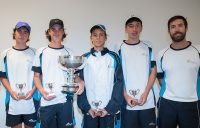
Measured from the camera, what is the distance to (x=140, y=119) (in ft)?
7.25

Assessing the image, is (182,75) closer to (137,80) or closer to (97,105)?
(137,80)

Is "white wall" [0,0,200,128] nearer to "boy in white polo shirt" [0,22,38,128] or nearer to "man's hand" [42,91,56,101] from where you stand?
"boy in white polo shirt" [0,22,38,128]

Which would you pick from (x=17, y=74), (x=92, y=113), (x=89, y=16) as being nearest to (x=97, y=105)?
(x=92, y=113)

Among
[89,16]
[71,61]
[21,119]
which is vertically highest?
[89,16]

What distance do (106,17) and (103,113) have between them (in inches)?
55.5

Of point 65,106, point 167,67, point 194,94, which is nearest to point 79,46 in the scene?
point 65,106

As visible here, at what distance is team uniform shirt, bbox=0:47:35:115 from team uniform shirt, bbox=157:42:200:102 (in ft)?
4.34

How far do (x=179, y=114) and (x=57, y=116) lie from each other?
112 centimetres

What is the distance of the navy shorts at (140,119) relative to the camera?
2182 millimetres

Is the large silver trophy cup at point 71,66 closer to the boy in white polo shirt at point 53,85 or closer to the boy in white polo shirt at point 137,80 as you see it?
the boy in white polo shirt at point 53,85

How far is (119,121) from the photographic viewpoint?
2.20m

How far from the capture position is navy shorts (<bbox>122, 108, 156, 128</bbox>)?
2.18 meters

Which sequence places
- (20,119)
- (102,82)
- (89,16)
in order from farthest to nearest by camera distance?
(89,16) < (20,119) < (102,82)

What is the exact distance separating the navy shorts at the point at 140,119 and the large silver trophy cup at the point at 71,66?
596 millimetres
